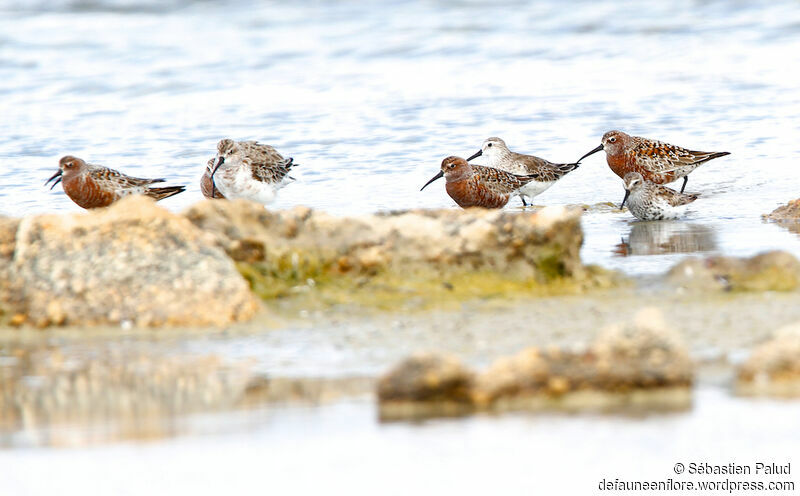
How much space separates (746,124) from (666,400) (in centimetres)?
1034

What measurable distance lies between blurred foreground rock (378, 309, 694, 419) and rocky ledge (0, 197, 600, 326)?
1.73 metres

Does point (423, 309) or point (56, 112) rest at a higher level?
point (56, 112)

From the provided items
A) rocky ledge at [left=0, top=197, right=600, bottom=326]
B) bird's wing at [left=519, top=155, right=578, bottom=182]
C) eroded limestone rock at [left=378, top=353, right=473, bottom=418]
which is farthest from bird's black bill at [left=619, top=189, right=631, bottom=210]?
eroded limestone rock at [left=378, top=353, right=473, bottom=418]

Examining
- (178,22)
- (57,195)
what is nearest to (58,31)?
(178,22)

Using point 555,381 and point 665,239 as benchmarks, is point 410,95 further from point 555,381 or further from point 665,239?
point 555,381

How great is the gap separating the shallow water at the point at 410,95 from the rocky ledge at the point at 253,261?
3.70 ft

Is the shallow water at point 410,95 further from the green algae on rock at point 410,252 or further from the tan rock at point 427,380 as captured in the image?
the tan rock at point 427,380

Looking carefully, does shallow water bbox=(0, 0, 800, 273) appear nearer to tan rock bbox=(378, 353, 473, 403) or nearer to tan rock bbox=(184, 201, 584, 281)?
tan rock bbox=(184, 201, 584, 281)

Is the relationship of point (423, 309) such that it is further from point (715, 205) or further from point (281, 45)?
point (281, 45)

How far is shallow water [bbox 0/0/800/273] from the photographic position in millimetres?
11648

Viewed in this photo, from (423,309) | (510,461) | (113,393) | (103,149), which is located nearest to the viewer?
(510,461)

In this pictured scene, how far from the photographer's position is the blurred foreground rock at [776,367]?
14.4 feet

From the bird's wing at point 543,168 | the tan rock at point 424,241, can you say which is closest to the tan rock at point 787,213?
the bird's wing at point 543,168

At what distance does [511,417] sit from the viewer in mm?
4180
